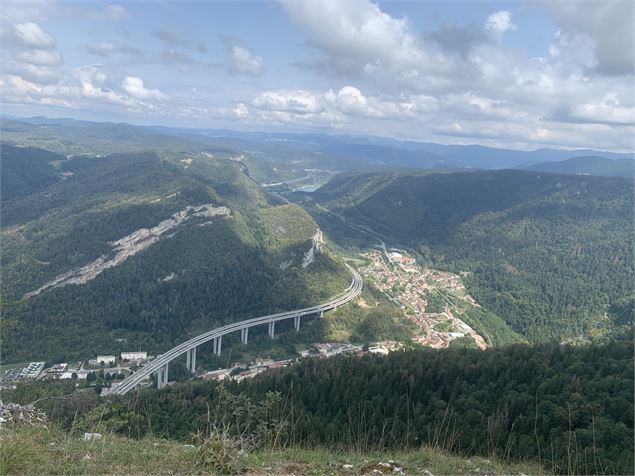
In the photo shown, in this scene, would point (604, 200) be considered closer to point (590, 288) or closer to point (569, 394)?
point (590, 288)

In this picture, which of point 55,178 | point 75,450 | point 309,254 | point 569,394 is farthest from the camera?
point 55,178

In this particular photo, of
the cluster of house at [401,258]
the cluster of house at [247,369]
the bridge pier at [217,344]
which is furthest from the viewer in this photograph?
the cluster of house at [401,258]

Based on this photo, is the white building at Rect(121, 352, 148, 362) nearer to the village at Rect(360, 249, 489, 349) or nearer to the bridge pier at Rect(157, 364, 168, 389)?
the bridge pier at Rect(157, 364, 168, 389)

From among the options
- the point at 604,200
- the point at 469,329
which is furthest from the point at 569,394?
the point at 604,200

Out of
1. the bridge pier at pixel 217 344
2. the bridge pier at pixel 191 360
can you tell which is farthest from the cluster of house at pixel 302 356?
the bridge pier at pixel 217 344

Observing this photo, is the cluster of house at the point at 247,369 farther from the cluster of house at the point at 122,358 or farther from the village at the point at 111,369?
the cluster of house at the point at 122,358

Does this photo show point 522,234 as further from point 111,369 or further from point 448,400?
point 111,369

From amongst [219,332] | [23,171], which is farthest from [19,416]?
[23,171]
